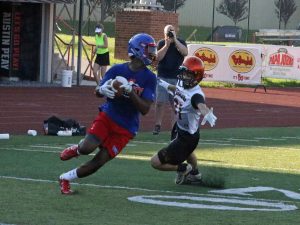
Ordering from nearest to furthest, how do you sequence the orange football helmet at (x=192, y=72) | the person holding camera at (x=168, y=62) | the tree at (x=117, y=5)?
the orange football helmet at (x=192, y=72) < the person holding camera at (x=168, y=62) < the tree at (x=117, y=5)

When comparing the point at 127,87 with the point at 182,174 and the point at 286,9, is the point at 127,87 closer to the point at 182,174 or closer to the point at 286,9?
the point at 182,174

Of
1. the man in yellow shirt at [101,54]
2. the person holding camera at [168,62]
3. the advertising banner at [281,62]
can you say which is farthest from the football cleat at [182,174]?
the advertising banner at [281,62]

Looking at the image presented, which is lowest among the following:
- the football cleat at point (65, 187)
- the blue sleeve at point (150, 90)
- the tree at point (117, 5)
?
the football cleat at point (65, 187)

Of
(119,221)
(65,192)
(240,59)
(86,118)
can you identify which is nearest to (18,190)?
(65,192)

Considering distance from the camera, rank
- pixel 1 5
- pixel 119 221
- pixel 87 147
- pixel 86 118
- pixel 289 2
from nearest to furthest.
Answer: pixel 119 221 < pixel 87 147 < pixel 86 118 < pixel 1 5 < pixel 289 2

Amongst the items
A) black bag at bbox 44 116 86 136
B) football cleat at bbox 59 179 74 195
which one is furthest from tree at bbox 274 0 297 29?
football cleat at bbox 59 179 74 195

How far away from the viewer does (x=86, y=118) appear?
21.5m

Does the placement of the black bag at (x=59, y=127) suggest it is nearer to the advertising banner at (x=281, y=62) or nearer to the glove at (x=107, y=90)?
the glove at (x=107, y=90)

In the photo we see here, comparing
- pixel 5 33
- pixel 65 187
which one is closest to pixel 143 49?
pixel 65 187

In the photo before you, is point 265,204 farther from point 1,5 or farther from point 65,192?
point 1,5

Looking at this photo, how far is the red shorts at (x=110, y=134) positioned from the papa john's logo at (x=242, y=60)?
23.7 metres

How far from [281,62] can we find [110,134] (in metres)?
26.1

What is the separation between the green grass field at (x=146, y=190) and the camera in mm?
8891

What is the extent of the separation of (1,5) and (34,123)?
11.2 m
